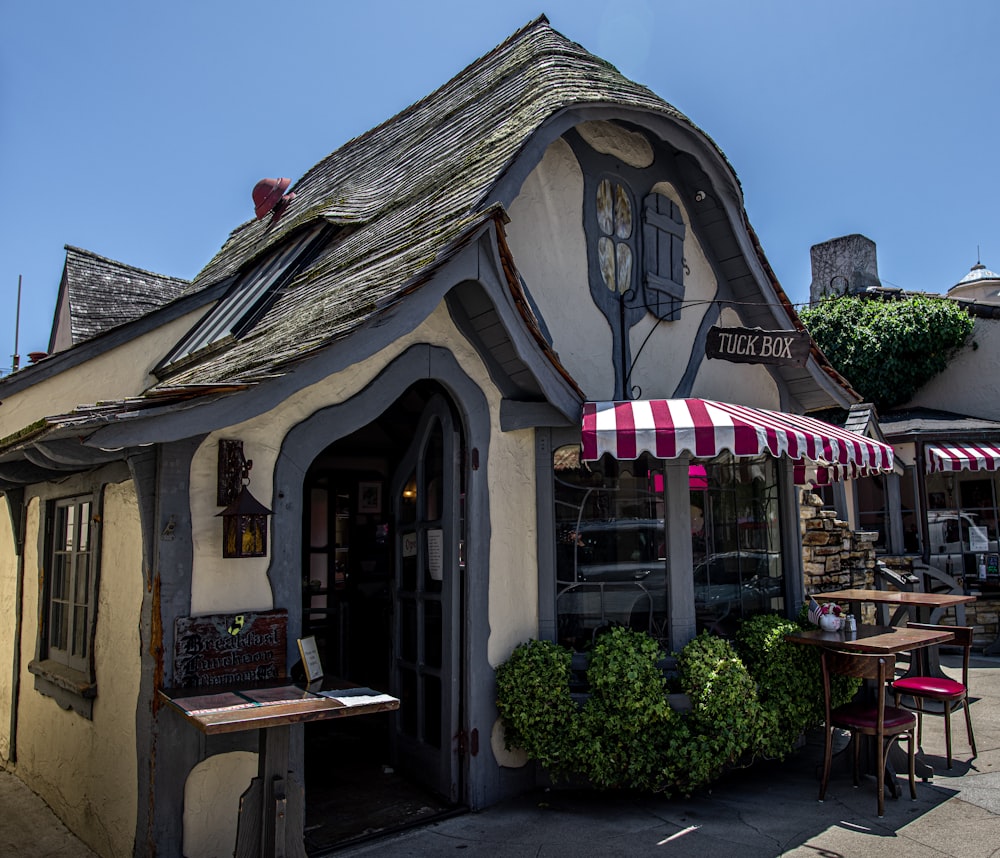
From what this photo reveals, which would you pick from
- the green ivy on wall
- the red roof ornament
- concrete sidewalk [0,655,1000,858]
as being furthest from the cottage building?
the green ivy on wall

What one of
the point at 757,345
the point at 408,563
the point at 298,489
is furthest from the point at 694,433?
the point at 298,489

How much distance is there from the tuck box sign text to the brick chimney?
42.9 ft

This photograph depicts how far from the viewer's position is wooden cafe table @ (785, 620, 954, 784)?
5.47m

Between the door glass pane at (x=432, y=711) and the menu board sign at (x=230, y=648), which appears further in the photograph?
the door glass pane at (x=432, y=711)

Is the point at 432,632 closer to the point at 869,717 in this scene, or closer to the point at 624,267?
the point at 869,717

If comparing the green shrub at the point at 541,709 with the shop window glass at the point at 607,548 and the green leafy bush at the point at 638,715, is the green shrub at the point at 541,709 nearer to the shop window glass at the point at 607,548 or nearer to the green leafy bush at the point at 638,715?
the green leafy bush at the point at 638,715

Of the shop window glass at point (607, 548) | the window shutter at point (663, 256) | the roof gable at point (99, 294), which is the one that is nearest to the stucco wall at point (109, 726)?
the shop window glass at point (607, 548)

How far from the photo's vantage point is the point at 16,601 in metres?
7.20

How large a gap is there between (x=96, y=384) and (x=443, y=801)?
4.80 meters

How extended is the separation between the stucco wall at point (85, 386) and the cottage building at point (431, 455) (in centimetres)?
3

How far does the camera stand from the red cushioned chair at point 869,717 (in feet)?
17.8

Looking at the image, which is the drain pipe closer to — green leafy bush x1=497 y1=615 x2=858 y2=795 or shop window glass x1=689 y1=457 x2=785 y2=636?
green leafy bush x1=497 y1=615 x2=858 y2=795

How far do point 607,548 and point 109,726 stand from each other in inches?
138

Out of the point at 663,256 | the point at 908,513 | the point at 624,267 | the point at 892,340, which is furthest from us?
the point at 892,340
